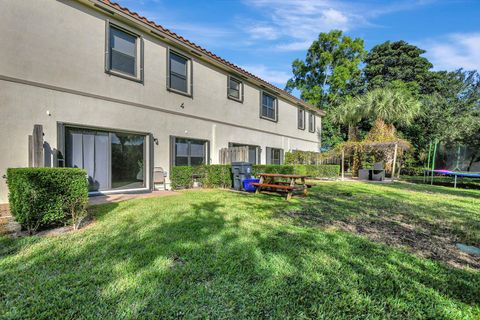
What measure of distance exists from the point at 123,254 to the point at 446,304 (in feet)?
11.6

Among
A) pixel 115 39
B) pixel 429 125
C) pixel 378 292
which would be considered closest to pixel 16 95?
pixel 115 39

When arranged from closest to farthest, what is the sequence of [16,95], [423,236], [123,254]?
[123,254] < [423,236] < [16,95]

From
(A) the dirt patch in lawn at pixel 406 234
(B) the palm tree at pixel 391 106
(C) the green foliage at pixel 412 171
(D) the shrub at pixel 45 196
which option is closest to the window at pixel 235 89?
(A) the dirt patch in lawn at pixel 406 234

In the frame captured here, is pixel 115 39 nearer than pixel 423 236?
No

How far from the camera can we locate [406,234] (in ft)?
13.4

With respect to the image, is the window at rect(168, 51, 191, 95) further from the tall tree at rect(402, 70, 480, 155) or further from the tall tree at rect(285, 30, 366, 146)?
the tall tree at rect(285, 30, 366, 146)

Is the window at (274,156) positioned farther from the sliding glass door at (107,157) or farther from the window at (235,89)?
the sliding glass door at (107,157)

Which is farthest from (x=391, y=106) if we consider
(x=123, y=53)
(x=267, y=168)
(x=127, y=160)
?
(x=127, y=160)

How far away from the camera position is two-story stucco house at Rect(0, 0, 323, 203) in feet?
19.5

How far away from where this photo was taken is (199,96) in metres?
10.4

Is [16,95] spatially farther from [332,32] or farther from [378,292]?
[332,32]

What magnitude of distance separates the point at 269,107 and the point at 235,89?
330 centimetres

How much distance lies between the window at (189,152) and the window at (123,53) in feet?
9.34

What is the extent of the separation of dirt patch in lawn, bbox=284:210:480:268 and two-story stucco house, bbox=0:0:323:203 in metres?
5.96
